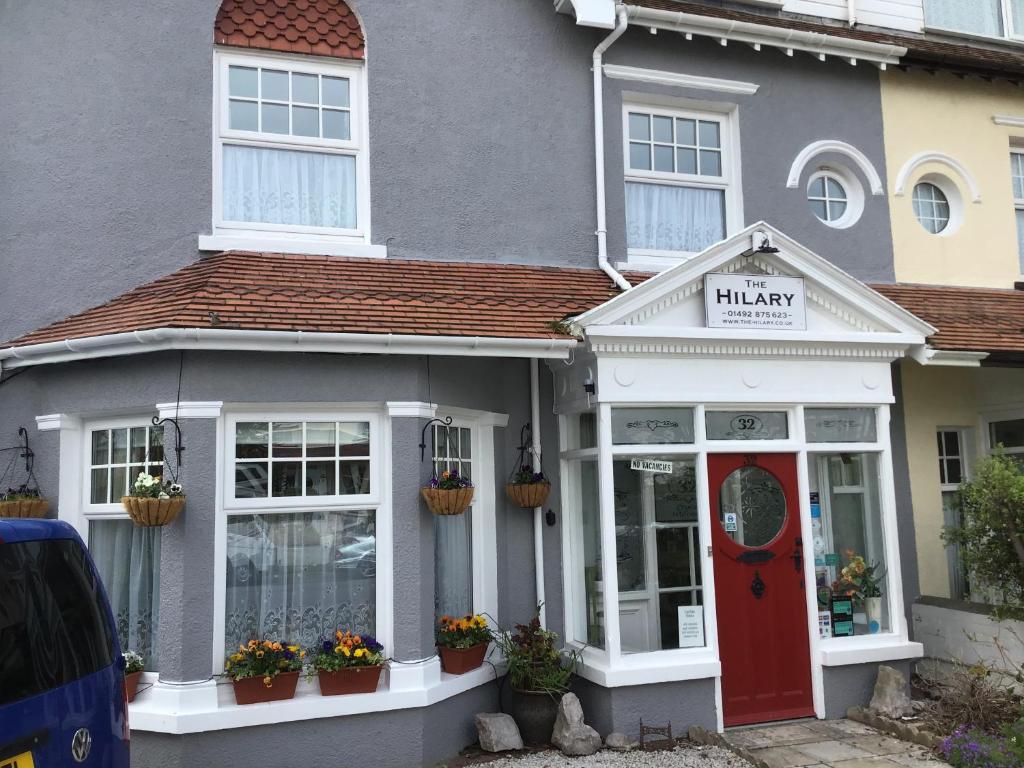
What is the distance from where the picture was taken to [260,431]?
6707mm

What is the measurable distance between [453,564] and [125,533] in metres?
2.59

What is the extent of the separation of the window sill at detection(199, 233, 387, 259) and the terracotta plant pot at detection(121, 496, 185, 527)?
2.35 metres

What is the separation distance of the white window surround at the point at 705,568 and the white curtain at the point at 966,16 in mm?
5233

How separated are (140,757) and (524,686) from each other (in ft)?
9.27

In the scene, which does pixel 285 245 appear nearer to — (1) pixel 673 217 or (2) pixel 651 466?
(2) pixel 651 466

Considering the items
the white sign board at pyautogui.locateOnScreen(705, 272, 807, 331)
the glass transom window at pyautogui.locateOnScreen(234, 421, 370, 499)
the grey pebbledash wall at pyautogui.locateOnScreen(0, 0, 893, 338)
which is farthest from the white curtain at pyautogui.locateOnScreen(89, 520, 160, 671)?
the white sign board at pyautogui.locateOnScreen(705, 272, 807, 331)

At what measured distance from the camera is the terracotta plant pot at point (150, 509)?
605cm

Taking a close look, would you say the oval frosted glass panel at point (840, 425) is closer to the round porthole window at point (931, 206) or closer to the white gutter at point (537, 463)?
the white gutter at point (537, 463)

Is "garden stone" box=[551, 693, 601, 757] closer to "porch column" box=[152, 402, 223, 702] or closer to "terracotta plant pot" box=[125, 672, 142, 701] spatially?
"porch column" box=[152, 402, 223, 702]

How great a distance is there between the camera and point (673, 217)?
29.1 ft

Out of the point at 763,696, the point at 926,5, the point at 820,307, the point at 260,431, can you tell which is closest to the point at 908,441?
the point at 820,307

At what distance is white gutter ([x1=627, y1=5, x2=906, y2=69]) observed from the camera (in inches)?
334

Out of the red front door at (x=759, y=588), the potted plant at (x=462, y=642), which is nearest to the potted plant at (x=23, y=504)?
the potted plant at (x=462, y=642)

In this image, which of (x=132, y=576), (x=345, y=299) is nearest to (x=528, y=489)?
(x=345, y=299)
